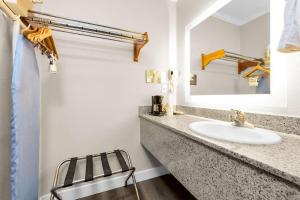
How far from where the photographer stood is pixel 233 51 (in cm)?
113

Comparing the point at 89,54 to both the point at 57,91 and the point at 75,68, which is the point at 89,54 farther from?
the point at 57,91

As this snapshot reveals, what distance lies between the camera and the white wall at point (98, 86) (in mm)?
1187

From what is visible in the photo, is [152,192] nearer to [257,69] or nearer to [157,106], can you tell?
[157,106]

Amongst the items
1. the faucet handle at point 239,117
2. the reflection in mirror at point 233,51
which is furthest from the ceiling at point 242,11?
the faucet handle at point 239,117

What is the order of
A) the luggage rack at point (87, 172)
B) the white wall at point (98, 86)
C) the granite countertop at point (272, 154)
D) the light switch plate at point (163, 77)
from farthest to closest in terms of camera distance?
the light switch plate at point (163, 77) < the white wall at point (98, 86) < the luggage rack at point (87, 172) < the granite countertop at point (272, 154)

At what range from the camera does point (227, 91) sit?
1154mm

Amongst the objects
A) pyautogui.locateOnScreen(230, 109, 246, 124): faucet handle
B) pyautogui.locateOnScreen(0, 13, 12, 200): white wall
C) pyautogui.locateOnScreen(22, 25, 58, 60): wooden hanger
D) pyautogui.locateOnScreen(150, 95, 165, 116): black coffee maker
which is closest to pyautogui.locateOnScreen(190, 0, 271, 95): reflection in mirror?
pyautogui.locateOnScreen(230, 109, 246, 124): faucet handle

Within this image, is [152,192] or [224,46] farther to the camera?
[152,192]

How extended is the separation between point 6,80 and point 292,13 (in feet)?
4.75

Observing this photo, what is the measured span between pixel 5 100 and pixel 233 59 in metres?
1.59

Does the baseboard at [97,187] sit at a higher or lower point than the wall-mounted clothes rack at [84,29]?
lower

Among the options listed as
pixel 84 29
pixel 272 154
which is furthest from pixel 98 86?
pixel 272 154

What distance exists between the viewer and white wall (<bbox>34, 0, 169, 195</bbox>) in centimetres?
119

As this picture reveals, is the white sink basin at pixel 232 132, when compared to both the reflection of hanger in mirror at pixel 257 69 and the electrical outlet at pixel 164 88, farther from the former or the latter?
the electrical outlet at pixel 164 88
